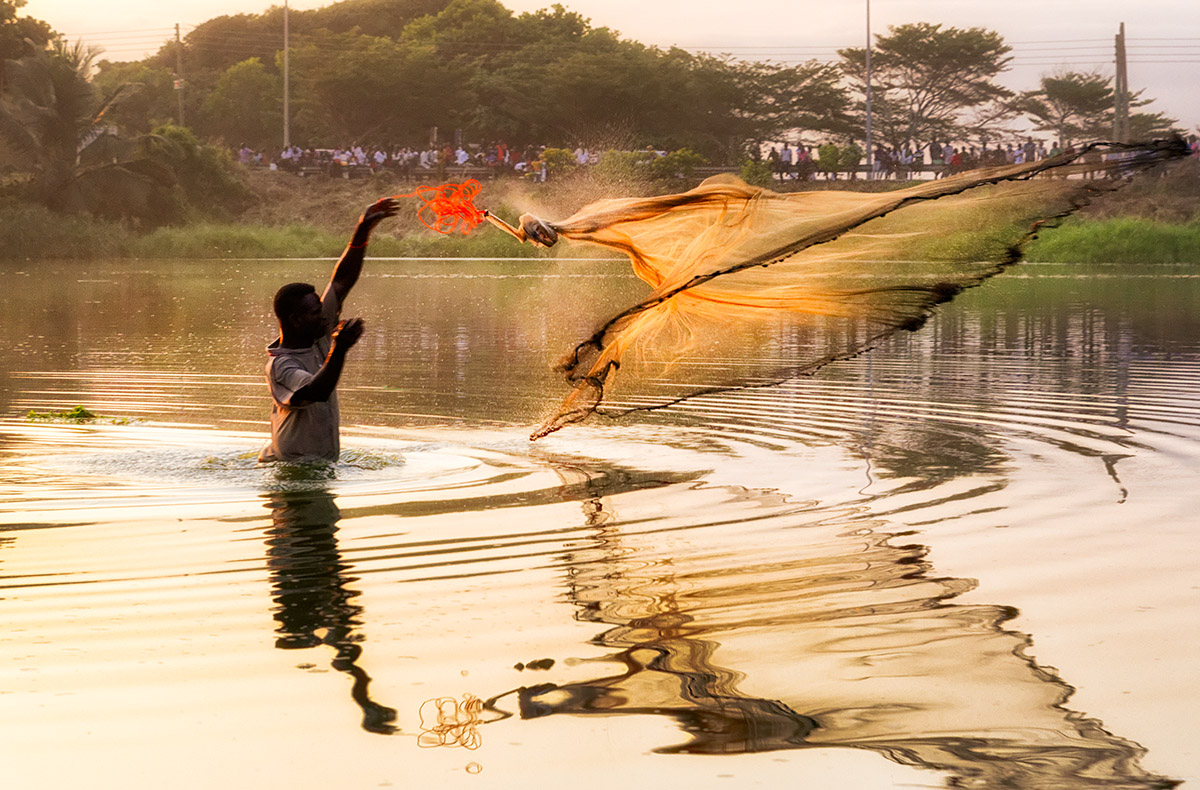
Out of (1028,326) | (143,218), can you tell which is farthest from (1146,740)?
(143,218)

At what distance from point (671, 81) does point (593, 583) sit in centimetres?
7965

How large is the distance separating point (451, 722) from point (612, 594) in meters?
2.03

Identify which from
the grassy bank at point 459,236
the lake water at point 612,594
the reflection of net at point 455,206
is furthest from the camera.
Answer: the grassy bank at point 459,236

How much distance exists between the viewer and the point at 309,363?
32.7 feet

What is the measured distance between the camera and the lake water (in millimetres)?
5082

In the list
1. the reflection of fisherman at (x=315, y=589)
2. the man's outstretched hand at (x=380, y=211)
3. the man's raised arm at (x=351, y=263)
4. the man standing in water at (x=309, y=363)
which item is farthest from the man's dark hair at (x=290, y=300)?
the reflection of fisherman at (x=315, y=589)

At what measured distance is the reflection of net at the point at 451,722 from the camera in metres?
5.12

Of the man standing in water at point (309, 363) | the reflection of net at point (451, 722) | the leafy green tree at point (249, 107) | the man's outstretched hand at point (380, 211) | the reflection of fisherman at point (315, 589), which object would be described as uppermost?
the leafy green tree at point (249, 107)

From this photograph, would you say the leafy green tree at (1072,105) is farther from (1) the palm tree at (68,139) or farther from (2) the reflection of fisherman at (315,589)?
(2) the reflection of fisherman at (315,589)

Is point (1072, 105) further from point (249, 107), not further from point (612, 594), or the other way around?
point (612, 594)

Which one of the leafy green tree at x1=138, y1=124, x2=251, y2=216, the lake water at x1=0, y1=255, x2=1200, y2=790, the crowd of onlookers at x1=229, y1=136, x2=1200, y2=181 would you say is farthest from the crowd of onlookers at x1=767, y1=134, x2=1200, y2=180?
the lake water at x1=0, y1=255, x2=1200, y2=790

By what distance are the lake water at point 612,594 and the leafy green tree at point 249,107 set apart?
7424 cm

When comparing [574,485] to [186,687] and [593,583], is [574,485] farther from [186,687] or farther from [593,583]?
[186,687]

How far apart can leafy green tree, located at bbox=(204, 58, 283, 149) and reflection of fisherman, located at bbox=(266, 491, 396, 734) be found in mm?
80819
